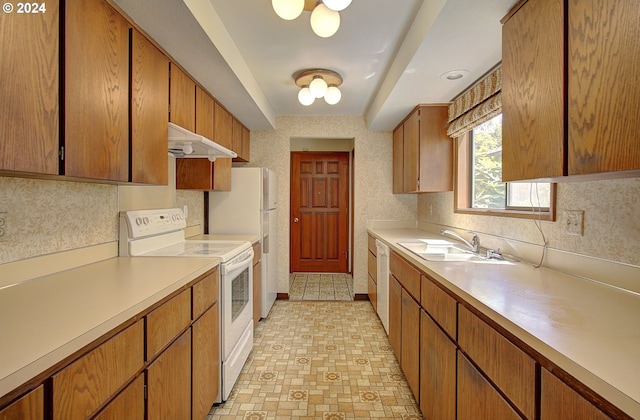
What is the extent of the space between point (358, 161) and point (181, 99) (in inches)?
89.7

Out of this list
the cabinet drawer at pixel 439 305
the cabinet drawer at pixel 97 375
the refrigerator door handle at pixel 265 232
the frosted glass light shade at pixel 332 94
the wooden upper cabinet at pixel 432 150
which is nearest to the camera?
the cabinet drawer at pixel 97 375

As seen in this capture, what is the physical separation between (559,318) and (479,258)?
1059 mm

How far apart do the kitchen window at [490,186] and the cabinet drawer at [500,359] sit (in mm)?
839

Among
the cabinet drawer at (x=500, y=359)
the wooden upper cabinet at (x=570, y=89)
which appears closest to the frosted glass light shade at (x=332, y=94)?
the wooden upper cabinet at (x=570, y=89)

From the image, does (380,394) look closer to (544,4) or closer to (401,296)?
(401,296)

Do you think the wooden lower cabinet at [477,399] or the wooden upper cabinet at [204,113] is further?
the wooden upper cabinet at [204,113]

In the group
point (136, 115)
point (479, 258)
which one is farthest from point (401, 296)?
point (136, 115)

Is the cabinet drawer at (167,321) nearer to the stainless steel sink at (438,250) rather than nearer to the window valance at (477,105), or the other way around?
the stainless steel sink at (438,250)

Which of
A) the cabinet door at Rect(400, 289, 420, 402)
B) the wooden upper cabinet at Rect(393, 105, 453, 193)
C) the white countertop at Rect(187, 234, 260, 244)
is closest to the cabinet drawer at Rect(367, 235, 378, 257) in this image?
the wooden upper cabinet at Rect(393, 105, 453, 193)

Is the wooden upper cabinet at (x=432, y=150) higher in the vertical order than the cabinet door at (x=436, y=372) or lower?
higher

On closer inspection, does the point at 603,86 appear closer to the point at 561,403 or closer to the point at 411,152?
the point at 561,403

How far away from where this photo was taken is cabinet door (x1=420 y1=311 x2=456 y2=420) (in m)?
1.34

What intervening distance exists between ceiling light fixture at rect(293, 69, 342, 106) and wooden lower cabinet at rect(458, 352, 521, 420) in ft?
6.76

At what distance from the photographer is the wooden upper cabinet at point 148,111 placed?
1.50 m
